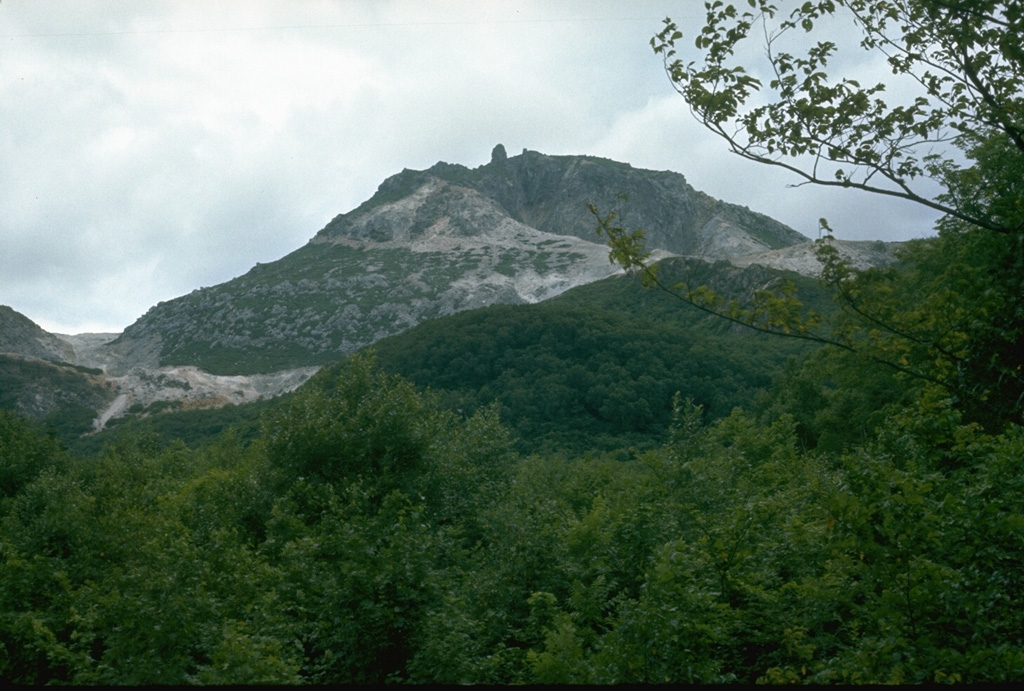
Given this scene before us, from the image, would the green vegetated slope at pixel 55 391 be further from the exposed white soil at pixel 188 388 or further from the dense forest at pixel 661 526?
the dense forest at pixel 661 526

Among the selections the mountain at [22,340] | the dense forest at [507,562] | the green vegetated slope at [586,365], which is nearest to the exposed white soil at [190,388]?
the mountain at [22,340]

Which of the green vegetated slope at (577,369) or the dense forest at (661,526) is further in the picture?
the green vegetated slope at (577,369)

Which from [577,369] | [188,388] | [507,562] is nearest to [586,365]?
[577,369]

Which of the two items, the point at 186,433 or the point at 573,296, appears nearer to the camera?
the point at 186,433

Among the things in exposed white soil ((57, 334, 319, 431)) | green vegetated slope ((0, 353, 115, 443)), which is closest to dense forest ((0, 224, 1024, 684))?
green vegetated slope ((0, 353, 115, 443))

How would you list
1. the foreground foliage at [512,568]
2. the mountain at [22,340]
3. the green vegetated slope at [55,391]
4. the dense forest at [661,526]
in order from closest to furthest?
the dense forest at [661,526], the foreground foliage at [512,568], the green vegetated slope at [55,391], the mountain at [22,340]

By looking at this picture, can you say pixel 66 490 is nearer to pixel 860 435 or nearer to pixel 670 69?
pixel 670 69

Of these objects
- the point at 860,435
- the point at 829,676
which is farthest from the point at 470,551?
the point at 860,435

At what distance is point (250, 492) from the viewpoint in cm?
2316

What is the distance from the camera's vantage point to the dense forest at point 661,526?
724 cm

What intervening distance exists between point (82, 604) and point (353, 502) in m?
6.69

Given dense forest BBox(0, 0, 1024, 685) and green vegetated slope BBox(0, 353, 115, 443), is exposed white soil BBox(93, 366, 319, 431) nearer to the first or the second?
green vegetated slope BBox(0, 353, 115, 443)

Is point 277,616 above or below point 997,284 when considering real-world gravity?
below

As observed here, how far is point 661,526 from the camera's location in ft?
59.3
